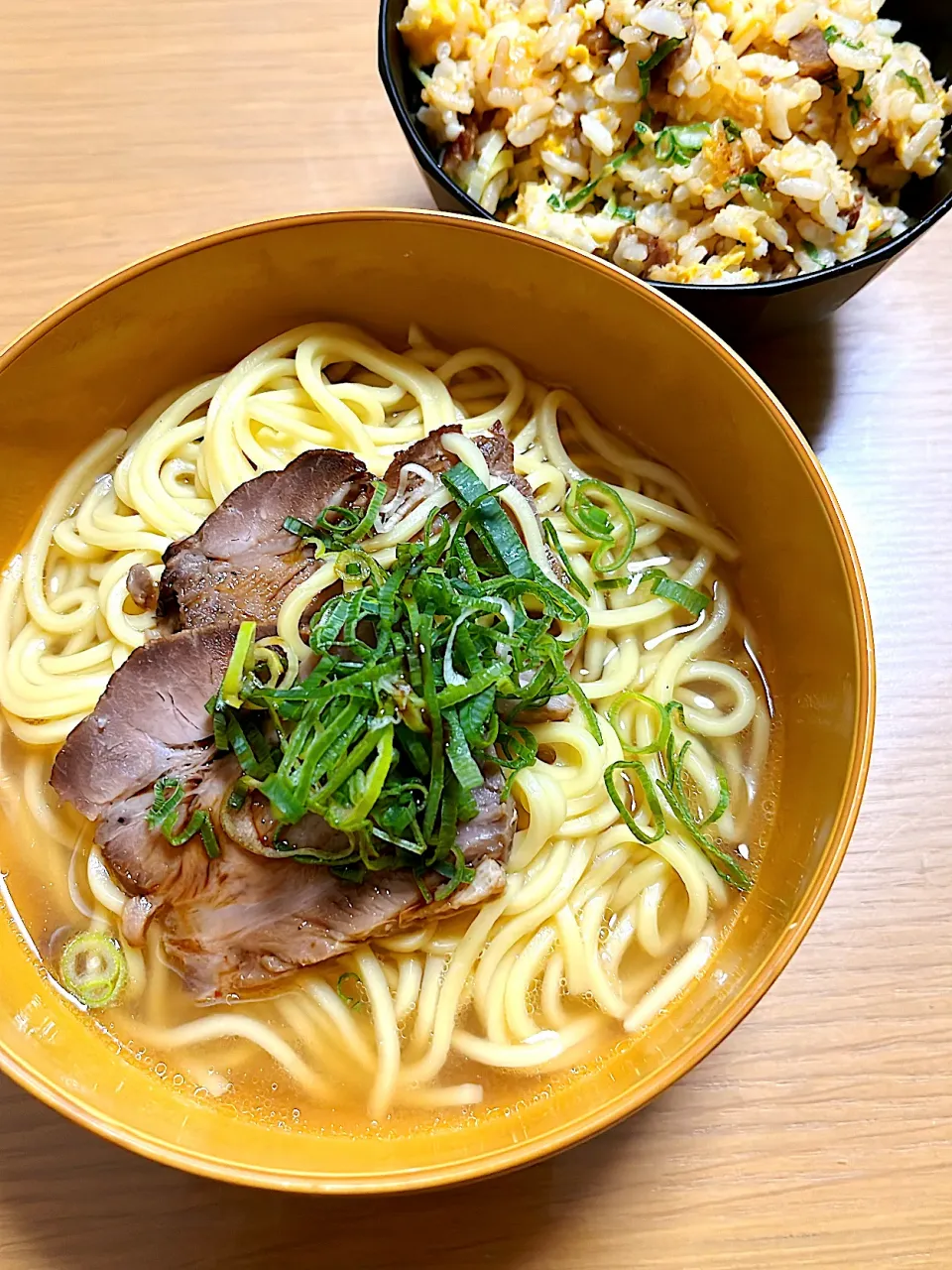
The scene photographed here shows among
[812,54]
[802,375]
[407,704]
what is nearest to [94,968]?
[407,704]

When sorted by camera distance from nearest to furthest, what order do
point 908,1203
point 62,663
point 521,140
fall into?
point 908,1203
point 62,663
point 521,140

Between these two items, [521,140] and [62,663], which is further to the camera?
[521,140]

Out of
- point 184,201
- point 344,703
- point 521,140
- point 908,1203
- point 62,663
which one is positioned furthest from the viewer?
point 184,201

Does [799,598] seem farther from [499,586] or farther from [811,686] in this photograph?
[499,586]

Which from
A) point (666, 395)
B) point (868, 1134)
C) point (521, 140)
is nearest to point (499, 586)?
point (666, 395)

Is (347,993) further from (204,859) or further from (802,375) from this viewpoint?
(802,375)

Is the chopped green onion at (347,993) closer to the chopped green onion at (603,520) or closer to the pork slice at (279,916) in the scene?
the pork slice at (279,916)

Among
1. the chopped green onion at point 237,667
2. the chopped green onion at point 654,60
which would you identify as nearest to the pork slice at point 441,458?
the chopped green onion at point 237,667

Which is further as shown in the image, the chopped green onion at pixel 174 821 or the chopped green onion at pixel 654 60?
the chopped green onion at pixel 654 60
